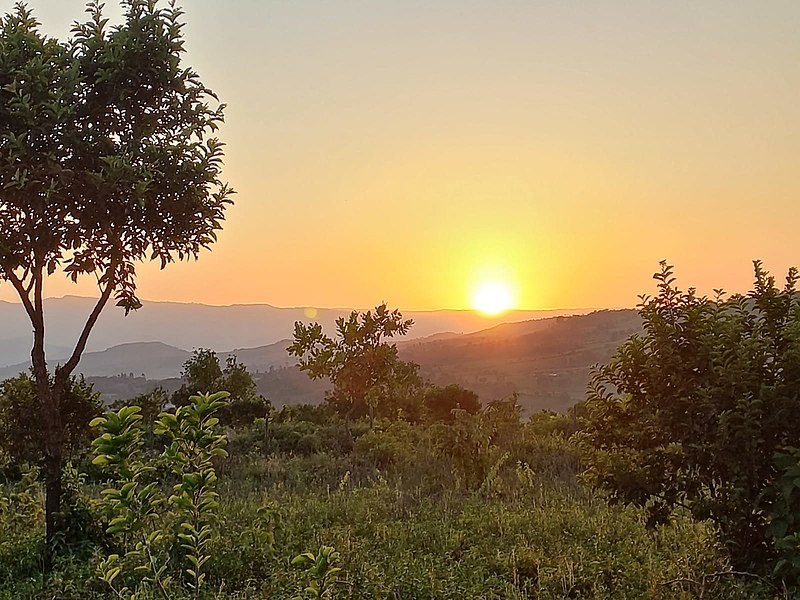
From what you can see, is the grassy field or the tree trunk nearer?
the grassy field

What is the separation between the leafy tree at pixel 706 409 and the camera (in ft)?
17.1

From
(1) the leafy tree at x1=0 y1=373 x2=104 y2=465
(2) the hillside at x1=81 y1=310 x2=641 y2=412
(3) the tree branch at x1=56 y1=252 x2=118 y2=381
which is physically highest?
(3) the tree branch at x1=56 y1=252 x2=118 y2=381

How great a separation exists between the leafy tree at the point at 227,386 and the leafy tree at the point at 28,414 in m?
7.14

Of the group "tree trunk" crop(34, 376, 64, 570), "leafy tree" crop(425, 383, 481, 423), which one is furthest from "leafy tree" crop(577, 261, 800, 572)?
"leafy tree" crop(425, 383, 481, 423)

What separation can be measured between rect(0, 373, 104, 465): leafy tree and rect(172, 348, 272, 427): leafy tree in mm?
7138

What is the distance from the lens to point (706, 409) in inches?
214

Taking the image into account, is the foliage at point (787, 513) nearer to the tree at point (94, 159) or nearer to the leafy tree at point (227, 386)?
the tree at point (94, 159)

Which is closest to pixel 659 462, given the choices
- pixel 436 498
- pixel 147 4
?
pixel 436 498

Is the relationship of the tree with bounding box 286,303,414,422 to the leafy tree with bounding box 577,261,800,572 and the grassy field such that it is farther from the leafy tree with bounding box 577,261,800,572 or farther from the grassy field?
the leafy tree with bounding box 577,261,800,572

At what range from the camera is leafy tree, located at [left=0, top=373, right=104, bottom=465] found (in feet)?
28.9

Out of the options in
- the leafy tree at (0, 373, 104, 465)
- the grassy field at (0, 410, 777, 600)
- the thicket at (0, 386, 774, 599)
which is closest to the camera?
the thicket at (0, 386, 774, 599)

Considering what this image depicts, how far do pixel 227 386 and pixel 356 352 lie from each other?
15.0 ft

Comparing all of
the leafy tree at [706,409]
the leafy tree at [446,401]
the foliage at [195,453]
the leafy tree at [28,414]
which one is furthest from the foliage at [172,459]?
the leafy tree at [446,401]

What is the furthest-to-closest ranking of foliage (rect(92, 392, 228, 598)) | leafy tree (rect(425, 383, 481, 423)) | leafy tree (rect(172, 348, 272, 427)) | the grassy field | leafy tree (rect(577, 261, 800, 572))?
1. leafy tree (rect(425, 383, 481, 423))
2. leafy tree (rect(172, 348, 272, 427))
3. the grassy field
4. leafy tree (rect(577, 261, 800, 572))
5. foliage (rect(92, 392, 228, 598))
